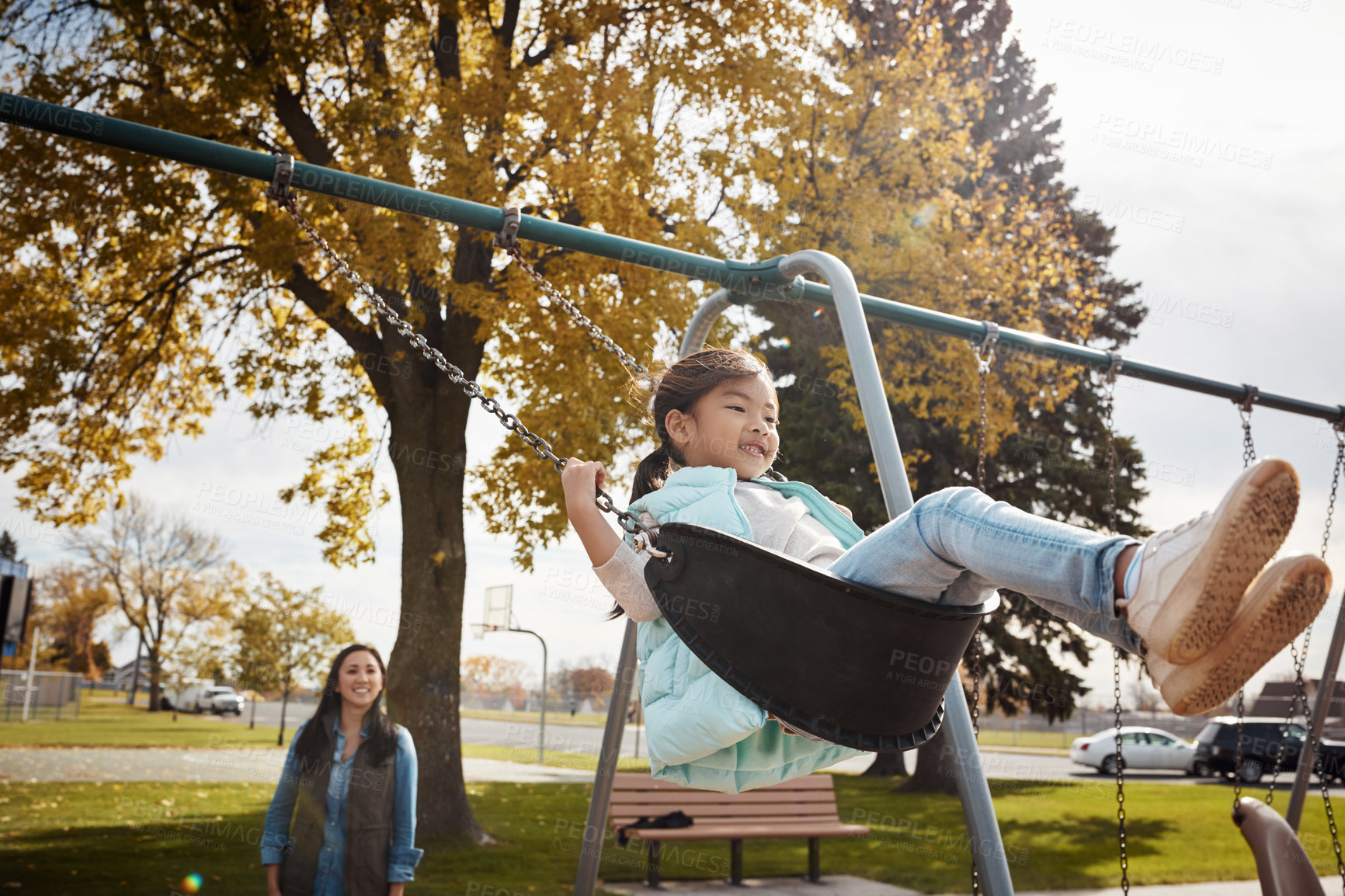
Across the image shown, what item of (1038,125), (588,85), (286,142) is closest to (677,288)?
(588,85)

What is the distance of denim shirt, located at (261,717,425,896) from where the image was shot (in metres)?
3.14

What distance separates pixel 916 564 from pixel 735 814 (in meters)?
6.28

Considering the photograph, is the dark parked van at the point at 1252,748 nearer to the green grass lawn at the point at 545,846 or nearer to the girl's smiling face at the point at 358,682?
the green grass lawn at the point at 545,846

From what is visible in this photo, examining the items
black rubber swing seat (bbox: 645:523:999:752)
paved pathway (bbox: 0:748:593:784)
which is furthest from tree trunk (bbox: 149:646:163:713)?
black rubber swing seat (bbox: 645:523:999:752)

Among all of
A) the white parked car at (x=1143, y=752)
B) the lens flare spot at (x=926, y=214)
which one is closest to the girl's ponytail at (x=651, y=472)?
Answer: the lens flare spot at (x=926, y=214)

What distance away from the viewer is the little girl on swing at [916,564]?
144 cm

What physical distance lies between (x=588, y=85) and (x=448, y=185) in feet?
4.29

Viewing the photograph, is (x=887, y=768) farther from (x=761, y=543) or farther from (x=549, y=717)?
(x=549, y=717)

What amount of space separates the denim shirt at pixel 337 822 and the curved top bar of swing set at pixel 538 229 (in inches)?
70.2

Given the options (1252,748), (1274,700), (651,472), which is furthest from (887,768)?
(651,472)

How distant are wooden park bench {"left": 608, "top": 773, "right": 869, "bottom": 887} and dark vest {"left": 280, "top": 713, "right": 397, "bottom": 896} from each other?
373cm

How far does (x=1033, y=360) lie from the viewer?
1000cm

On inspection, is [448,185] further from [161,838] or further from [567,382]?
[161,838]

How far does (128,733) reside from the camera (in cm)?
2202
